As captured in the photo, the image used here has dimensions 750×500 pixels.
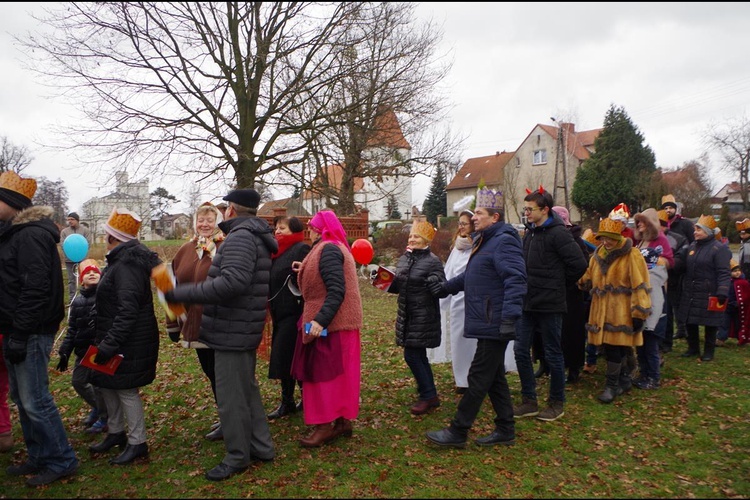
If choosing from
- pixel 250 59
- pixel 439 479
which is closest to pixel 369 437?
pixel 439 479

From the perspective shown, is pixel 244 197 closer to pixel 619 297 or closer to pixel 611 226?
pixel 611 226

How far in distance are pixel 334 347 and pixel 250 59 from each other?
38.5 feet

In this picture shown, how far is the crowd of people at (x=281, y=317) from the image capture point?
13.1 ft

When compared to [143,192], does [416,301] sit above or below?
below

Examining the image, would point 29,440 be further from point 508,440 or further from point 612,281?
point 612,281

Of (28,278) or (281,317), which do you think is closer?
(28,278)

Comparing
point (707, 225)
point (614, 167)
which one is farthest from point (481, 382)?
point (614, 167)

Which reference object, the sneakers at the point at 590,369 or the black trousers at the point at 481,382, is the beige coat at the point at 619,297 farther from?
the black trousers at the point at 481,382

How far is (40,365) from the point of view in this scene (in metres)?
4.05

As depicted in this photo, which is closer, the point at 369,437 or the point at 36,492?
the point at 36,492

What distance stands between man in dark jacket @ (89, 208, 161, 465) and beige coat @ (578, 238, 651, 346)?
4873 mm

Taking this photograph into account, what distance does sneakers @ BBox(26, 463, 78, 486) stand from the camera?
3966 mm

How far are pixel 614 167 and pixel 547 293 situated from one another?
1402 inches

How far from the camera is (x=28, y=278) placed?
3.89 m
